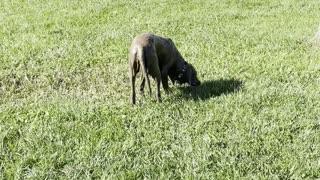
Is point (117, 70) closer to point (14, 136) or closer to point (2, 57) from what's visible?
point (2, 57)

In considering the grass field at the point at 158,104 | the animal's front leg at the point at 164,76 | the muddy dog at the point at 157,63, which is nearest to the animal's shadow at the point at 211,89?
the grass field at the point at 158,104

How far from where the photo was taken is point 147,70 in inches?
232

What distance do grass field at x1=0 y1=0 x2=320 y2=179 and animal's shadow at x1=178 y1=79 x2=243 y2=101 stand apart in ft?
0.05

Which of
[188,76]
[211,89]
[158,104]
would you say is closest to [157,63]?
[158,104]

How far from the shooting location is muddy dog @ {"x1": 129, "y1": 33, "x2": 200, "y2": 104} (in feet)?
19.2

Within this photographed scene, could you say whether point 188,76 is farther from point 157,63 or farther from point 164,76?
point 157,63

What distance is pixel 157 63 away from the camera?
605cm

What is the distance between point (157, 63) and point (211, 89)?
1.27 meters

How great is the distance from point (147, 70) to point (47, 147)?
1.75 metres

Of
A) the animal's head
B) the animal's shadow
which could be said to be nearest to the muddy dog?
the animal's head

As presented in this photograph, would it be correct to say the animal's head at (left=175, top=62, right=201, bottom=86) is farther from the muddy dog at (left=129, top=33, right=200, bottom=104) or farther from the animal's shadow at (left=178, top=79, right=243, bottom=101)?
the animal's shadow at (left=178, top=79, right=243, bottom=101)

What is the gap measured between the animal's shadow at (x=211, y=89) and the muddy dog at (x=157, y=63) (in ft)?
0.43

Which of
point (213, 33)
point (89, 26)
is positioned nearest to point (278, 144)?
point (213, 33)

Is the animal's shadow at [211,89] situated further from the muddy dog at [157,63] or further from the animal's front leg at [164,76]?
the animal's front leg at [164,76]
